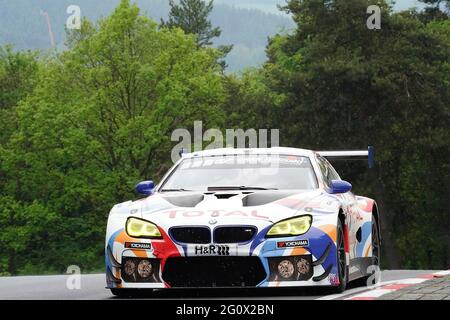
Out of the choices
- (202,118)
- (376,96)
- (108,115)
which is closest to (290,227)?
(376,96)

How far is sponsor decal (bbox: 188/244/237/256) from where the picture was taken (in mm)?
8914

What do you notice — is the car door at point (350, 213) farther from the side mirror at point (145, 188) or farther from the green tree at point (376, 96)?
the green tree at point (376, 96)

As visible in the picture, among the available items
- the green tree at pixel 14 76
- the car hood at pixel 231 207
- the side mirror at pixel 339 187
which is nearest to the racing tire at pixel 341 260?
the car hood at pixel 231 207

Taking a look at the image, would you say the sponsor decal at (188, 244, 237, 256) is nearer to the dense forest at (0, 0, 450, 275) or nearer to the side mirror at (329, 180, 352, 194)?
the side mirror at (329, 180, 352, 194)

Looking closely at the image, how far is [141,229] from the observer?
30.2 ft

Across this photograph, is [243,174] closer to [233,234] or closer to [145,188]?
[145,188]

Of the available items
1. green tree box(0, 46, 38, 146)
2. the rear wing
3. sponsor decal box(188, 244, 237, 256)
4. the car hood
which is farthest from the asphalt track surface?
green tree box(0, 46, 38, 146)

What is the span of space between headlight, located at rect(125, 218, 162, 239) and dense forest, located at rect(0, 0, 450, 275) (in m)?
43.6

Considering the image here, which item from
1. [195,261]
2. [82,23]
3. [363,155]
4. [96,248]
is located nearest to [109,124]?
[96,248]

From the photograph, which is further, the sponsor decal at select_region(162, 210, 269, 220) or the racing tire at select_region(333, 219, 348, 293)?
the racing tire at select_region(333, 219, 348, 293)

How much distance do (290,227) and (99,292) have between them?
9.36 ft

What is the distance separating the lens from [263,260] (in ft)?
29.4

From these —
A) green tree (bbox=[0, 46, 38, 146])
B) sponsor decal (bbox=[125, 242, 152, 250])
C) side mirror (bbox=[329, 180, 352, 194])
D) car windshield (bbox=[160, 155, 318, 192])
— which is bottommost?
sponsor decal (bbox=[125, 242, 152, 250])
